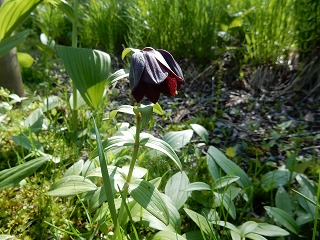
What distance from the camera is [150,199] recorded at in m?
0.81

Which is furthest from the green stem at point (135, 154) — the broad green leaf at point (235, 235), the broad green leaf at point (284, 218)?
the broad green leaf at point (284, 218)

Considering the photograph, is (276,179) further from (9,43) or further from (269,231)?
(9,43)

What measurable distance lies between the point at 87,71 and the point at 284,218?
77 centimetres

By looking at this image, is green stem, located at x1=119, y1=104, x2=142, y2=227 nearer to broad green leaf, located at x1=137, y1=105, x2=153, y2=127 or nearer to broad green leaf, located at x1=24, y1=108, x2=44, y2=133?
broad green leaf, located at x1=137, y1=105, x2=153, y2=127

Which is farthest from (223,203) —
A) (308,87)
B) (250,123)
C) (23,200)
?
(308,87)

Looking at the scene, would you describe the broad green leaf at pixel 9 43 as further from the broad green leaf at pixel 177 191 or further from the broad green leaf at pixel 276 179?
the broad green leaf at pixel 276 179

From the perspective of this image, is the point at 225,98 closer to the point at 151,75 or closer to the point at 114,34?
the point at 114,34

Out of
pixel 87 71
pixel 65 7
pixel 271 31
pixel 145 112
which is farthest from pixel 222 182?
pixel 271 31

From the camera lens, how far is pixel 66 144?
1.43m

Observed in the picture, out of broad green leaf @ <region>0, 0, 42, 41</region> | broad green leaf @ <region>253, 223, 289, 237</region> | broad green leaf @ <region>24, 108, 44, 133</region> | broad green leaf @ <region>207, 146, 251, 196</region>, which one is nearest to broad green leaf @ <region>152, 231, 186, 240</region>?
broad green leaf @ <region>253, 223, 289, 237</region>

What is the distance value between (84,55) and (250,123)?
91 centimetres

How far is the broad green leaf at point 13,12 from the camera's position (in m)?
1.18

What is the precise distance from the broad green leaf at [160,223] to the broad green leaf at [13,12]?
775 mm

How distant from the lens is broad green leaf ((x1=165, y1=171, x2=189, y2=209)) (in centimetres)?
104
